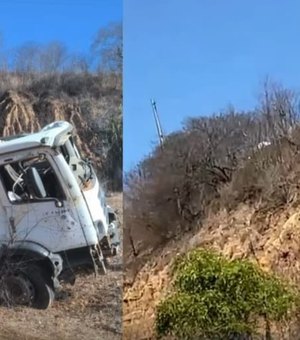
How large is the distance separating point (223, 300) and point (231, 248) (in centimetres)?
147

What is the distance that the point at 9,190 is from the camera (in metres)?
8.55

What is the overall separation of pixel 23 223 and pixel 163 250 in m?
1.96

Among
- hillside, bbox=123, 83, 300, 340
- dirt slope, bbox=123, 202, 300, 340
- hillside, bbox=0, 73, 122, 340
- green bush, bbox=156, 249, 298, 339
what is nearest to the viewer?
green bush, bbox=156, 249, 298, 339

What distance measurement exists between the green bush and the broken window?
1.74 metres

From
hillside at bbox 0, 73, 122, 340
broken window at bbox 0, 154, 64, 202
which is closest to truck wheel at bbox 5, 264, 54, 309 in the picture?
hillside at bbox 0, 73, 122, 340

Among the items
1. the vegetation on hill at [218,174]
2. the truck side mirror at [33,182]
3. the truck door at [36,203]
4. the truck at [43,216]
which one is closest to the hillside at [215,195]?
the vegetation on hill at [218,174]

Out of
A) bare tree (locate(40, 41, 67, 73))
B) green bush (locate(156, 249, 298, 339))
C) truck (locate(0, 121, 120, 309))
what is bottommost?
green bush (locate(156, 249, 298, 339))

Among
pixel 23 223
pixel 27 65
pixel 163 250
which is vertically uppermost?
pixel 27 65

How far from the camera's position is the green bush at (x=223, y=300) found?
7977mm

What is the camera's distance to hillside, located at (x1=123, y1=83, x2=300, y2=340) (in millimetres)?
9438

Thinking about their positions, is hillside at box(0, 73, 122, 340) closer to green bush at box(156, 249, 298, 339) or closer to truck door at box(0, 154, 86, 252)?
truck door at box(0, 154, 86, 252)

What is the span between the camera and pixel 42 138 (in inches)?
341

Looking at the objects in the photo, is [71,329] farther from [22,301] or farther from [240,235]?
[240,235]

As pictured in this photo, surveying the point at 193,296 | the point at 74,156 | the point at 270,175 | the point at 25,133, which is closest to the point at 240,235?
the point at 270,175
